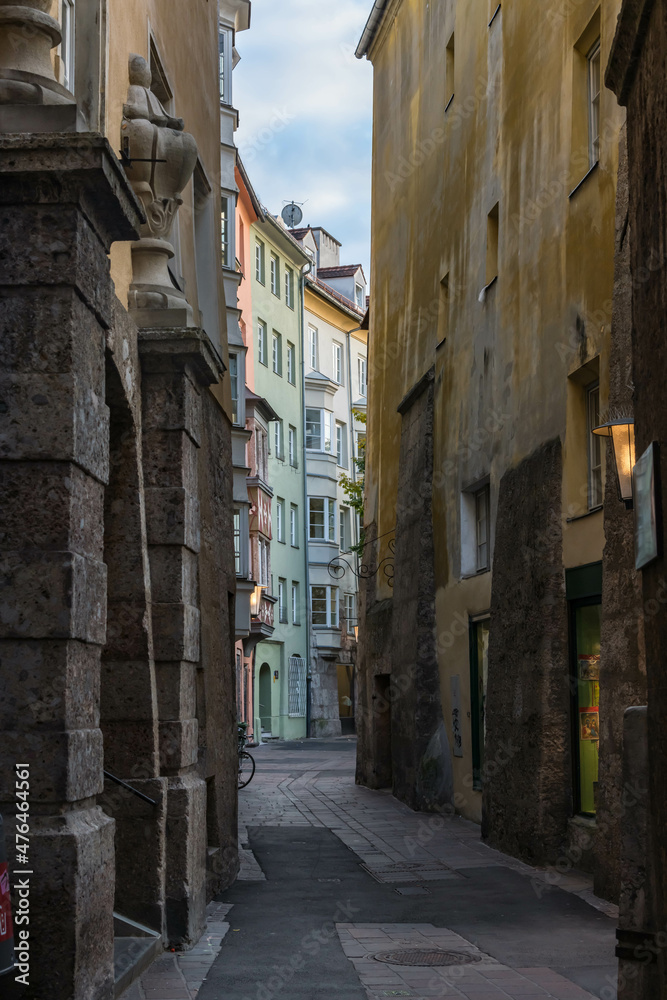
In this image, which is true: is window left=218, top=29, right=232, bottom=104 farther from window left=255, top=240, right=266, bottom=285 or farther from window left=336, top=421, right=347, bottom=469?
window left=336, top=421, right=347, bottom=469

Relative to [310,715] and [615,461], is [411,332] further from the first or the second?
[310,715]

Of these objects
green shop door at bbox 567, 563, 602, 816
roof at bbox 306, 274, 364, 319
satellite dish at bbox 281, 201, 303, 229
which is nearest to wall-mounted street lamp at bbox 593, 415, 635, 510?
green shop door at bbox 567, 563, 602, 816

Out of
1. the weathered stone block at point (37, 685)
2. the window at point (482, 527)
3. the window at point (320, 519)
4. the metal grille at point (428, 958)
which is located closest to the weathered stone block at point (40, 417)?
the weathered stone block at point (37, 685)

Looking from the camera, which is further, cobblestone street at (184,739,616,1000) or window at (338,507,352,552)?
window at (338,507,352,552)

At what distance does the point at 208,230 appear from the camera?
1403 centimetres

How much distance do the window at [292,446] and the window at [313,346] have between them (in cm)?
452

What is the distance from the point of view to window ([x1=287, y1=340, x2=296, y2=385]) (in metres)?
54.0

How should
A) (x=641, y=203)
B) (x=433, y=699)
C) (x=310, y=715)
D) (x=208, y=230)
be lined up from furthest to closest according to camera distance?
(x=310, y=715) < (x=433, y=699) < (x=208, y=230) < (x=641, y=203)

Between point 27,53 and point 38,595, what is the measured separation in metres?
2.80

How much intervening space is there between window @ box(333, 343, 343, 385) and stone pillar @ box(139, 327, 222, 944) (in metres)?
50.6

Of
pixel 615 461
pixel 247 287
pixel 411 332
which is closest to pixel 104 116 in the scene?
pixel 615 461

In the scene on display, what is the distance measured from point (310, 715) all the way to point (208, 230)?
41.2 metres

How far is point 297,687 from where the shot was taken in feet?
174

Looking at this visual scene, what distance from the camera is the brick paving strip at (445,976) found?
7.08 m
